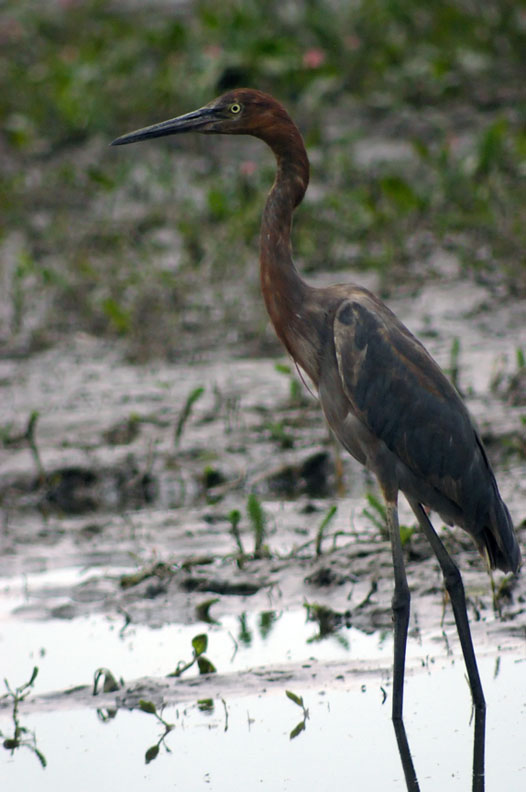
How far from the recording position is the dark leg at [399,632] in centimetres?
420

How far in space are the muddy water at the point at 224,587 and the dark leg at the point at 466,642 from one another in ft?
0.13

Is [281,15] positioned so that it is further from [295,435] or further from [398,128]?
[295,435]

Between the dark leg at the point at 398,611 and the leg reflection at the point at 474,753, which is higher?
the dark leg at the point at 398,611

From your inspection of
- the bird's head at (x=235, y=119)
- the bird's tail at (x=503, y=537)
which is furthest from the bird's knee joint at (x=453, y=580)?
the bird's head at (x=235, y=119)

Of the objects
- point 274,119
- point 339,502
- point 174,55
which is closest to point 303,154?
point 274,119

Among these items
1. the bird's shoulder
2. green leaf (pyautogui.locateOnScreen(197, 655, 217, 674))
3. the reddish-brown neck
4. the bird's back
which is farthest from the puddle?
the reddish-brown neck

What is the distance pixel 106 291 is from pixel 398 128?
3388mm

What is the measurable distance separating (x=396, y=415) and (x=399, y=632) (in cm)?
72

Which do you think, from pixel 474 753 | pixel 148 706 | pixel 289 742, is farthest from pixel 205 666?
pixel 474 753

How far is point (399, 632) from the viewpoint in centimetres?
446

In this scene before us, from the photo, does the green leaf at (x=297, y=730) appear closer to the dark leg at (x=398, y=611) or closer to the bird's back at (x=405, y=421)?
the dark leg at (x=398, y=611)

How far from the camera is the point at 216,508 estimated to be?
633 centimetres

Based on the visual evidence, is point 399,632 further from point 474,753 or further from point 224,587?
point 224,587

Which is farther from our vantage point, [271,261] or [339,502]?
[339,502]
